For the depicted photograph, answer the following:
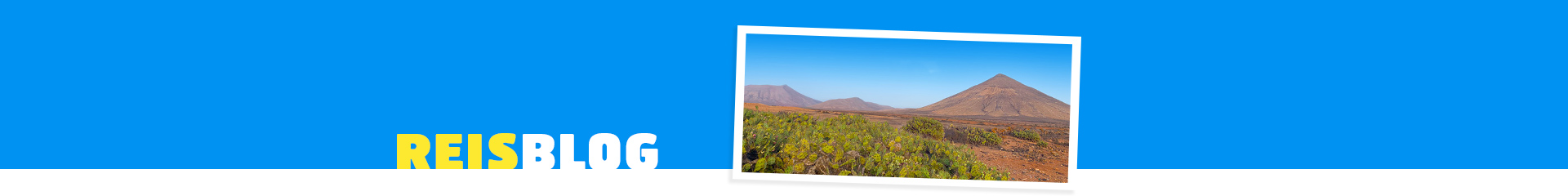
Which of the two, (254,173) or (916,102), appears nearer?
(254,173)

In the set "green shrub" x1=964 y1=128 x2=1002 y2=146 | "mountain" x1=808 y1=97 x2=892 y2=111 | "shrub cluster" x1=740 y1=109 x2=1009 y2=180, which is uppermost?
"mountain" x1=808 y1=97 x2=892 y2=111

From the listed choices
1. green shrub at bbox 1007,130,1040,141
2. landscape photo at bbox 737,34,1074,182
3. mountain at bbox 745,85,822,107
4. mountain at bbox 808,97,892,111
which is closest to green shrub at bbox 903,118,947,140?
landscape photo at bbox 737,34,1074,182

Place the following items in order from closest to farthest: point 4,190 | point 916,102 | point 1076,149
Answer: point 4,190, point 1076,149, point 916,102

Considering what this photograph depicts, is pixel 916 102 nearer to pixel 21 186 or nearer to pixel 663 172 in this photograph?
A: pixel 663 172

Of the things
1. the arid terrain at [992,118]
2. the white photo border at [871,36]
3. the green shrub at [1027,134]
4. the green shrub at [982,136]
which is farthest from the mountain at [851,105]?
the green shrub at [1027,134]

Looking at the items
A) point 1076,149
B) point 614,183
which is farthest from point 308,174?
point 1076,149

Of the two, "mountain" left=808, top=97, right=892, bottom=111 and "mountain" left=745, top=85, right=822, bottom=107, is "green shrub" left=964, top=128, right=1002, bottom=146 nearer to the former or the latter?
"mountain" left=808, top=97, right=892, bottom=111

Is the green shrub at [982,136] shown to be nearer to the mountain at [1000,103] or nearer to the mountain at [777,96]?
the mountain at [1000,103]
